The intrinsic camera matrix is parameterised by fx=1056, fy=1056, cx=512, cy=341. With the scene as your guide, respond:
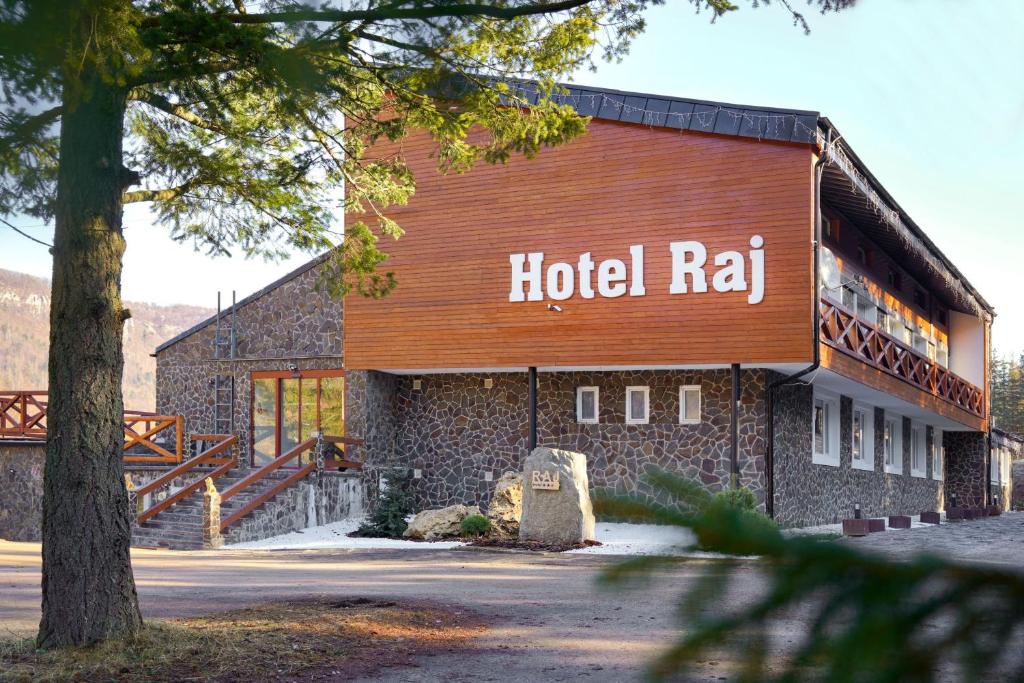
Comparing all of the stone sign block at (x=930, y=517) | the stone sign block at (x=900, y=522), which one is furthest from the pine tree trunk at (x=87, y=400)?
the stone sign block at (x=930, y=517)

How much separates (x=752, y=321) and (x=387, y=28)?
11.3 meters

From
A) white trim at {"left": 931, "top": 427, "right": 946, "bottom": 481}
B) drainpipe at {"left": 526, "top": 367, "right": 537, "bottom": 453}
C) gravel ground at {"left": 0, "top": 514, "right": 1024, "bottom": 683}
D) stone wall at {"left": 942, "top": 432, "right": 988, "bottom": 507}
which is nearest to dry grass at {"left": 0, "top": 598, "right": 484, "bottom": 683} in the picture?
gravel ground at {"left": 0, "top": 514, "right": 1024, "bottom": 683}

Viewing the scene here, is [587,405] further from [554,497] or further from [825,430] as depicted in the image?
[825,430]

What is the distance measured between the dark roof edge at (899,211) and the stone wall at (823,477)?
407 centimetres

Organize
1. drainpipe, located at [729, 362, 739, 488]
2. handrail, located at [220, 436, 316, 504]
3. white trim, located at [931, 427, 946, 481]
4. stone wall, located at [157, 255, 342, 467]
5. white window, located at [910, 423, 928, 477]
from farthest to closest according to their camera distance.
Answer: white trim, located at [931, 427, 946, 481], white window, located at [910, 423, 928, 477], stone wall, located at [157, 255, 342, 467], handrail, located at [220, 436, 316, 504], drainpipe, located at [729, 362, 739, 488]

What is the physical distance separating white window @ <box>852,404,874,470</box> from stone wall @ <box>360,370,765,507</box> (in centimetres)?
571

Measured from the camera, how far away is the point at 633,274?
19625 millimetres

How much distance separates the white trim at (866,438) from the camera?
24.5 meters

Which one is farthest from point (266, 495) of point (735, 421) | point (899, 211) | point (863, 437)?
point (899, 211)

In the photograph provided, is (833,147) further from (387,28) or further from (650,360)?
(387,28)

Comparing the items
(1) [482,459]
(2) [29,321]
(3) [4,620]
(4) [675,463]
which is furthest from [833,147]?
(2) [29,321]

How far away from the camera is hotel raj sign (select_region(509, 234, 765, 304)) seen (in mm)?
18578

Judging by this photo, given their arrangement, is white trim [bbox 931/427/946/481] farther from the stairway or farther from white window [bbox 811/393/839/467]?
the stairway

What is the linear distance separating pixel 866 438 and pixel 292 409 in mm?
13744
